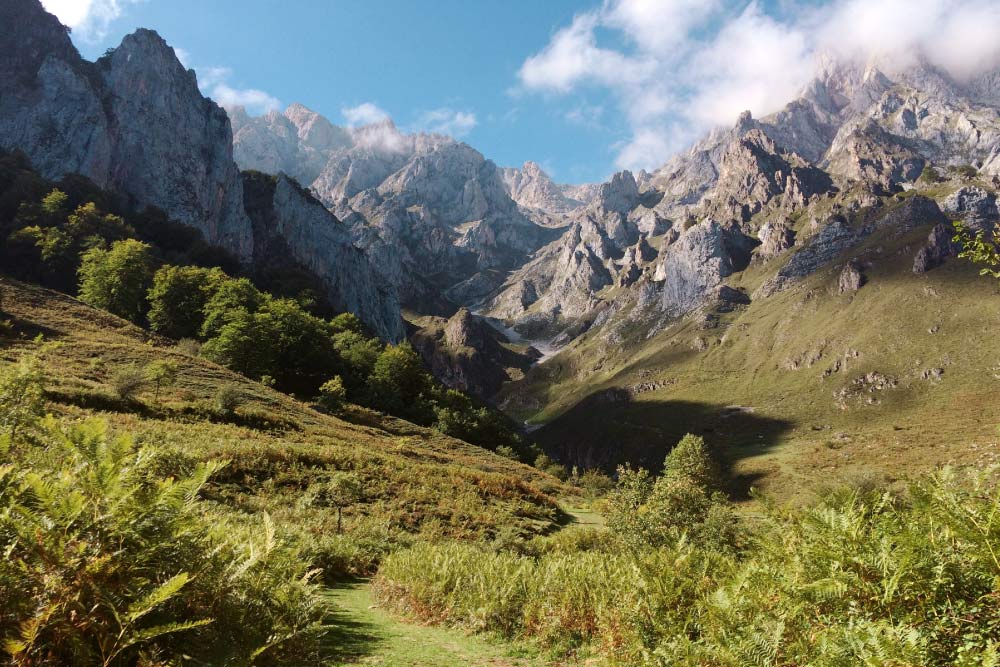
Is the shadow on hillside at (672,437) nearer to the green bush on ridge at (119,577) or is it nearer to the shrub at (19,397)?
the shrub at (19,397)

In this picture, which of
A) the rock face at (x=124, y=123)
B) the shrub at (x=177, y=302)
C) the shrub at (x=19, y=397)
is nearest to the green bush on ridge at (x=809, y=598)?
the shrub at (x=19, y=397)

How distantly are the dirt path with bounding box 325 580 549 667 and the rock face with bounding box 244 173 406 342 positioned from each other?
146 meters

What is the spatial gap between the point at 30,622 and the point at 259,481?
71.4ft

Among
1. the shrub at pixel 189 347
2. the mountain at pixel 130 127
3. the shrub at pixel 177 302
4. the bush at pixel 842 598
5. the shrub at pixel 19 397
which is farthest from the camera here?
the mountain at pixel 130 127

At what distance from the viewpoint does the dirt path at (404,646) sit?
7.45 meters

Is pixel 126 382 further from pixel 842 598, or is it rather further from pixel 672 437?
pixel 672 437

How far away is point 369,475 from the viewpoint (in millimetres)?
27812

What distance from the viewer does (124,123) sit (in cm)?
12244

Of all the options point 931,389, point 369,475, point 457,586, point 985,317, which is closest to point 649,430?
point 931,389

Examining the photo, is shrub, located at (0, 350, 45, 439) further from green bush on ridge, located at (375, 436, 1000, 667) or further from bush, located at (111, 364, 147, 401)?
bush, located at (111, 364, 147, 401)

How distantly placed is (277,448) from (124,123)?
13728cm

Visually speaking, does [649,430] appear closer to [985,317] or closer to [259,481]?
[985,317]

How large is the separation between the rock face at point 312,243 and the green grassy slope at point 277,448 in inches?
4074

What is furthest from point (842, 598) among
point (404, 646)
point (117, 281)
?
point (117, 281)
